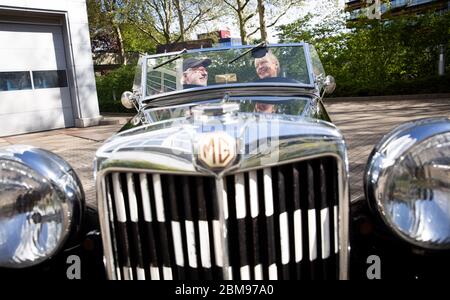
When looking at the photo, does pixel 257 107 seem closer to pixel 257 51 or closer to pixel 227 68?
pixel 227 68

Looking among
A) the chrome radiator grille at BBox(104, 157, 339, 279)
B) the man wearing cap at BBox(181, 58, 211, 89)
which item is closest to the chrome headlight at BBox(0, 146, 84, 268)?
the chrome radiator grille at BBox(104, 157, 339, 279)

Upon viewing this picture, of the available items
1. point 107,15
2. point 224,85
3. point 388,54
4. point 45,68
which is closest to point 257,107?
point 224,85

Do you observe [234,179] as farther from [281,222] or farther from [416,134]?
[416,134]

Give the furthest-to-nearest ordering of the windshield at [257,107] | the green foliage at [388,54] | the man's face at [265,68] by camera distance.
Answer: the green foliage at [388,54]
the man's face at [265,68]
the windshield at [257,107]

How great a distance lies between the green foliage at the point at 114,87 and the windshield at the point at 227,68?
15.4 metres

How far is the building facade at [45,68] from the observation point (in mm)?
10391

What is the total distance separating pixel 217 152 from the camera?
1422 mm

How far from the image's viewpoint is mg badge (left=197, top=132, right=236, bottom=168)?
142cm

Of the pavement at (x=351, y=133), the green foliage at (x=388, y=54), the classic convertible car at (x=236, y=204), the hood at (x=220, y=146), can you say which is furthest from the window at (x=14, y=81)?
the hood at (x=220, y=146)

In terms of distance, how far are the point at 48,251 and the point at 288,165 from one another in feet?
3.44

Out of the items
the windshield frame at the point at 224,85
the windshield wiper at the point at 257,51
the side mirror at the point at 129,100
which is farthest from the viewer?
the side mirror at the point at 129,100

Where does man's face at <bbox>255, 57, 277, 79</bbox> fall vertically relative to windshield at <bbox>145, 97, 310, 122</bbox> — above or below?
above

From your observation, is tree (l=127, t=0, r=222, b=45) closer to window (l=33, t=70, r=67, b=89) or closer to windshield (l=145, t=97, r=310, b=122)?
window (l=33, t=70, r=67, b=89)

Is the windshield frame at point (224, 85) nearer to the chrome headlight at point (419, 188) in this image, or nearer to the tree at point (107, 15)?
the chrome headlight at point (419, 188)
